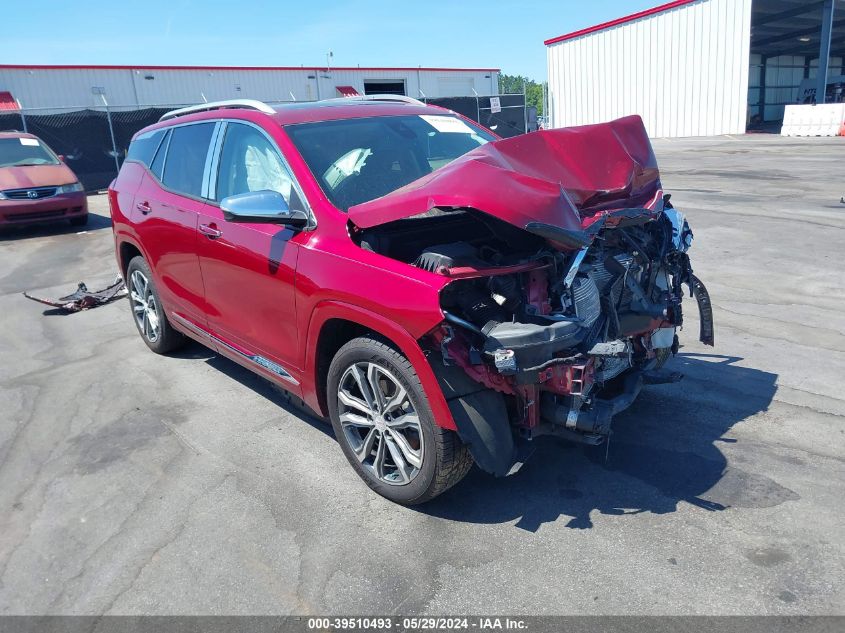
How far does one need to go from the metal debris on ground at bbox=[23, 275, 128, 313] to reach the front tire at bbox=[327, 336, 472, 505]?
517cm

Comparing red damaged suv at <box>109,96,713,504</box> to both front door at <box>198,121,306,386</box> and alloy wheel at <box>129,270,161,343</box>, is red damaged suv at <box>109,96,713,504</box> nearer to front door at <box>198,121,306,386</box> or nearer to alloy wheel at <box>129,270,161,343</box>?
front door at <box>198,121,306,386</box>

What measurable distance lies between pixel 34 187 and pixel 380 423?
12.7 metres

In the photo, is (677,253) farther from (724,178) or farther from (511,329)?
(724,178)

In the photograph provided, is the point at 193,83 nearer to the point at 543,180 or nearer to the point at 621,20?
the point at 621,20

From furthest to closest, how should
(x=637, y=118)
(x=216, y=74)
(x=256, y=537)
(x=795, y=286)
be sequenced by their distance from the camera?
(x=216, y=74) → (x=795, y=286) → (x=637, y=118) → (x=256, y=537)

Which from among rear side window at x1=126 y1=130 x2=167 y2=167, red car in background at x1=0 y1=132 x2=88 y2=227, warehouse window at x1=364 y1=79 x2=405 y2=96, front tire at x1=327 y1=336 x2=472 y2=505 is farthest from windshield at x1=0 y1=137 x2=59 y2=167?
warehouse window at x1=364 y1=79 x2=405 y2=96

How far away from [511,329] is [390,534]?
46.2 inches

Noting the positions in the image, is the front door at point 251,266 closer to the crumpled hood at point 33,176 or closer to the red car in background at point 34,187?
the red car in background at point 34,187

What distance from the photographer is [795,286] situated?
274 inches

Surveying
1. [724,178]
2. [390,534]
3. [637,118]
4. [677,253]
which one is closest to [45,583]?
[390,534]

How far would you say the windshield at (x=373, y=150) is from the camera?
3.88 metres

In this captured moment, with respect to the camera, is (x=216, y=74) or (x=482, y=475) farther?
(x=216, y=74)

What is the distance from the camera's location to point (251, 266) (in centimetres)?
407

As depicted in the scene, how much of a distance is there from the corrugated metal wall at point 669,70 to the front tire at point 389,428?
3405 centimetres
